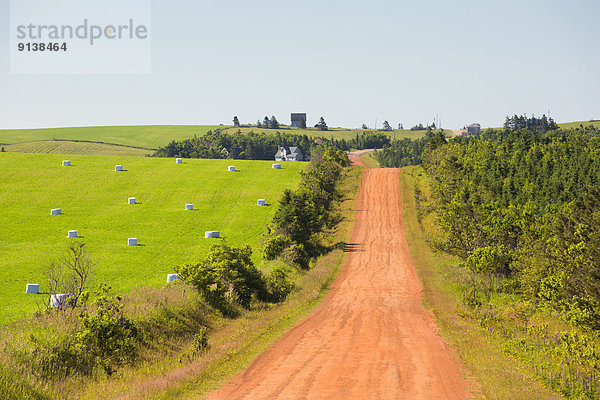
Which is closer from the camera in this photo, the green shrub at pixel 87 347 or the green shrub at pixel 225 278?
the green shrub at pixel 87 347

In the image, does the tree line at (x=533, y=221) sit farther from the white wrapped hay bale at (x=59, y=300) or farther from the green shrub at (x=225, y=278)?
the white wrapped hay bale at (x=59, y=300)

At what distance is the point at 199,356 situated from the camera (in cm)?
1944

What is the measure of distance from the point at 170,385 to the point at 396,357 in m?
8.56

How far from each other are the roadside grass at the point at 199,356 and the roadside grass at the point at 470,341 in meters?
7.71

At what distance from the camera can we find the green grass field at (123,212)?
4081cm

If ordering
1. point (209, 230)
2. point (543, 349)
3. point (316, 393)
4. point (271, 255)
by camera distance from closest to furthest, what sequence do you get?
point (316, 393), point (543, 349), point (271, 255), point (209, 230)

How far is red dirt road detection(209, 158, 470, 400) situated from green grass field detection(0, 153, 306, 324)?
15175mm

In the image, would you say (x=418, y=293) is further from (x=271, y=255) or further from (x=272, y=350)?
(x=272, y=350)

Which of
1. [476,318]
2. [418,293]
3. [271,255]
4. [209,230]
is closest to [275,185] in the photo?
[209,230]

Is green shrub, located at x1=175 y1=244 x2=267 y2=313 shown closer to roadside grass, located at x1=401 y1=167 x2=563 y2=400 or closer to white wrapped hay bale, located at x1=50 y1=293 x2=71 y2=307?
white wrapped hay bale, located at x1=50 y1=293 x2=71 y2=307

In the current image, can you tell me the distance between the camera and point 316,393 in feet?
48.6

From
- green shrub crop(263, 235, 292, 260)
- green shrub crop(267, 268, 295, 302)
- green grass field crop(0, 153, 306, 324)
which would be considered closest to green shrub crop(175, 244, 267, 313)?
green shrub crop(267, 268, 295, 302)

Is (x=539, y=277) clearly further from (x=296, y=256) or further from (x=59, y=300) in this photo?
(x=59, y=300)

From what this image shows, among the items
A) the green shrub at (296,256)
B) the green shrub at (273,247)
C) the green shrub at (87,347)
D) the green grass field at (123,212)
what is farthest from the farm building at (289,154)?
the green shrub at (87,347)
